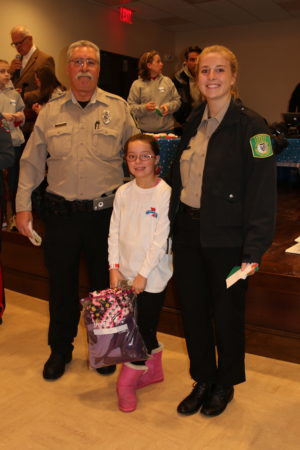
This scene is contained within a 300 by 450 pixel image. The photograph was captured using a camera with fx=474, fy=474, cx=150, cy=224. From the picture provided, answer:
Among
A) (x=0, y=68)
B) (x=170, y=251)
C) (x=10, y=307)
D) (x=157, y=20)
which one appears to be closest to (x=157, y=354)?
(x=170, y=251)

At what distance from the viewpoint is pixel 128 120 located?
2.30 metres

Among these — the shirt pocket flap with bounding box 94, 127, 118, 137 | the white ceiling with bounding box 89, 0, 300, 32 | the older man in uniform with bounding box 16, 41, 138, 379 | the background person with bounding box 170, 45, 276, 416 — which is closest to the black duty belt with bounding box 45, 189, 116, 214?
the older man in uniform with bounding box 16, 41, 138, 379

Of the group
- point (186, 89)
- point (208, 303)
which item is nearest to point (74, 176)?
point (208, 303)

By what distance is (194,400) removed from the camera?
2012 mm

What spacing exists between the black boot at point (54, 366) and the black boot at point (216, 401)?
759mm

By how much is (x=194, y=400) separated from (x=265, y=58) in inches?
340

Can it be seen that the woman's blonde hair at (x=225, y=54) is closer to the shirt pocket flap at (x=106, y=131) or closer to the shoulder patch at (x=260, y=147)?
the shoulder patch at (x=260, y=147)

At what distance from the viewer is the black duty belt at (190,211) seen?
183 centimetres

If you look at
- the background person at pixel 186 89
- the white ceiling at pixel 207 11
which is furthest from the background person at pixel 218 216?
the white ceiling at pixel 207 11

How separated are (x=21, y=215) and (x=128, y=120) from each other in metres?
0.70

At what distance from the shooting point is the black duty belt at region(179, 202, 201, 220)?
183 centimetres

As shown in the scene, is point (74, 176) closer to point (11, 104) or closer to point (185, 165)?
point (185, 165)

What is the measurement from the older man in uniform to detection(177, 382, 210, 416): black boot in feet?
1.64

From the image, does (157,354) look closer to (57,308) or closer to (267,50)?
(57,308)
